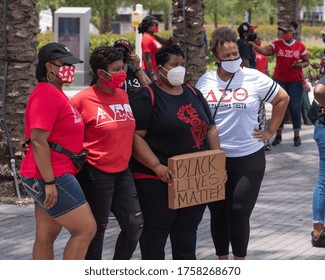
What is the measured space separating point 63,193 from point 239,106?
155 cm

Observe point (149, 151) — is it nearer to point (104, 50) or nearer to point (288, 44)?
point (104, 50)

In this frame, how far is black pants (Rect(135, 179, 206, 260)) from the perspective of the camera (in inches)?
227

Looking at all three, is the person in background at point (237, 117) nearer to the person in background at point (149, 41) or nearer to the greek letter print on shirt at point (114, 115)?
the greek letter print on shirt at point (114, 115)

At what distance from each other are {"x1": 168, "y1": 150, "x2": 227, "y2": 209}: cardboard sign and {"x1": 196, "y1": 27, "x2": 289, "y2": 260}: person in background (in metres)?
0.33

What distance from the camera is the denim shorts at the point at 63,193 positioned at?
5.29 metres

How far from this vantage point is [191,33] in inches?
470

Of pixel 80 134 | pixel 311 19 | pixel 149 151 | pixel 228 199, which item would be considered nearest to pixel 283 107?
pixel 228 199

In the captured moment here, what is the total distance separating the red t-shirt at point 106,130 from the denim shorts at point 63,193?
319mm

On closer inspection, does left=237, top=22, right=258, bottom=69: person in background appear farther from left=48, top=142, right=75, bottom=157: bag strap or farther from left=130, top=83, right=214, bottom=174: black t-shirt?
left=48, top=142, right=75, bottom=157: bag strap

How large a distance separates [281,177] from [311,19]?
279 feet

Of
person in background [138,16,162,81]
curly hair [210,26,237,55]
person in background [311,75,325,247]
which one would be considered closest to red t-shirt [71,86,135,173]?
curly hair [210,26,237,55]

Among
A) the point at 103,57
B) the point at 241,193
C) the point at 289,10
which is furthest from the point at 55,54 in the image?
the point at 289,10

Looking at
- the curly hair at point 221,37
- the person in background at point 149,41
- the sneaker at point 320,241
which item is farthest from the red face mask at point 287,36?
the curly hair at point 221,37
